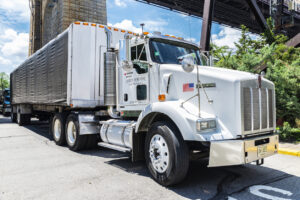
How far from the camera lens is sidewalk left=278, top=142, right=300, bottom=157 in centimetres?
638

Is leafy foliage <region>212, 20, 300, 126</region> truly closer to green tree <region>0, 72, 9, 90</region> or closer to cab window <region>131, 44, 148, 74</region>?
cab window <region>131, 44, 148, 74</region>

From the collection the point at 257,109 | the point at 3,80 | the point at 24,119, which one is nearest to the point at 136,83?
the point at 257,109

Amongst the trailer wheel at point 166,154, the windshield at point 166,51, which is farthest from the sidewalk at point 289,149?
the trailer wheel at point 166,154

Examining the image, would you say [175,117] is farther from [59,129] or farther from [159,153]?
[59,129]

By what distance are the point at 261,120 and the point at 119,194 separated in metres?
2.57

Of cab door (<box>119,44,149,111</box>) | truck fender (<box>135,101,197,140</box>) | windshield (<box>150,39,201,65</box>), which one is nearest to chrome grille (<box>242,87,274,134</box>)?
truck fender (<box>135,101,197,140</box>)

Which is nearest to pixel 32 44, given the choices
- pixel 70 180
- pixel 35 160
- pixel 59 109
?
pixel 59 109

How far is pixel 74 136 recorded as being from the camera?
743 centimetres

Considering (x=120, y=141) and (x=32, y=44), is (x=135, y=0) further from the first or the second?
(x=120, y=141)

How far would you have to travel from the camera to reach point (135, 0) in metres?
27.7

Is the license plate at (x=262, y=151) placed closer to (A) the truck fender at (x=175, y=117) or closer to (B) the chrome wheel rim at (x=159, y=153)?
(A) the truck fender at (x=175, y=117)

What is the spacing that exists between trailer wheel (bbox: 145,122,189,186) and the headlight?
47 cm

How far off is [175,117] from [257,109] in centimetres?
135

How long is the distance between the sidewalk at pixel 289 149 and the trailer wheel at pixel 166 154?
3.96m
